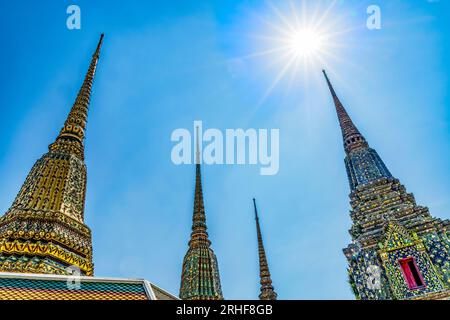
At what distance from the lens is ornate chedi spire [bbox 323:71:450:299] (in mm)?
12500

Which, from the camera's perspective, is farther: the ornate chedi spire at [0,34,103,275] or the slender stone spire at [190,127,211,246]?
the slender stone spire at [190,127,211,246]

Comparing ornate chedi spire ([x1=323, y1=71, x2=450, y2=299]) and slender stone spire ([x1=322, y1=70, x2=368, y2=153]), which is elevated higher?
slender stone spire ([x1=322, y1=70, x2=368, y2=153])

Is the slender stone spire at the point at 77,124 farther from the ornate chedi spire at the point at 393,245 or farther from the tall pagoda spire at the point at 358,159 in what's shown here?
the tall pagoda spire at the point at 358,159

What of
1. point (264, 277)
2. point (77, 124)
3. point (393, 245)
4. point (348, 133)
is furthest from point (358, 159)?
point (77, 124)

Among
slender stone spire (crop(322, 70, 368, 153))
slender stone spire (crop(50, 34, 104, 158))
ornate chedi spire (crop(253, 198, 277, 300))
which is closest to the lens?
slender stone spire (crop(50, 34, 104, 158))

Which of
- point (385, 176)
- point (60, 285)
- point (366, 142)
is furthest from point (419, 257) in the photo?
point (60, 285)

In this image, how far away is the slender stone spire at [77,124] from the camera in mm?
14556

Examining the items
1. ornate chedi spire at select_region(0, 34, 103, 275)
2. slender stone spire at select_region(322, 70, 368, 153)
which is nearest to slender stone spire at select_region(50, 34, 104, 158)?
ornate chedi spire at select_region(0, 34, 103, 275)

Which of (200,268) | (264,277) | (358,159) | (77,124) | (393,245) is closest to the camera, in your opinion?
(393,245)

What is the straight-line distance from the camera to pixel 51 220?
11.1m

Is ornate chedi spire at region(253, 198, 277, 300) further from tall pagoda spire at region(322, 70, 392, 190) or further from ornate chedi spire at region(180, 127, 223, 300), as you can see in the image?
tall pagoda spire at region(322, 70, 392, 190)

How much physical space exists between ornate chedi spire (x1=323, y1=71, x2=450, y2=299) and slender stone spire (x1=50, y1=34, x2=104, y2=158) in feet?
38.0

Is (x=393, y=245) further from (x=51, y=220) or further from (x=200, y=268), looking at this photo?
(x=51, y=220)

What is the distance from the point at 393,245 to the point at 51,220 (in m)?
11.8
